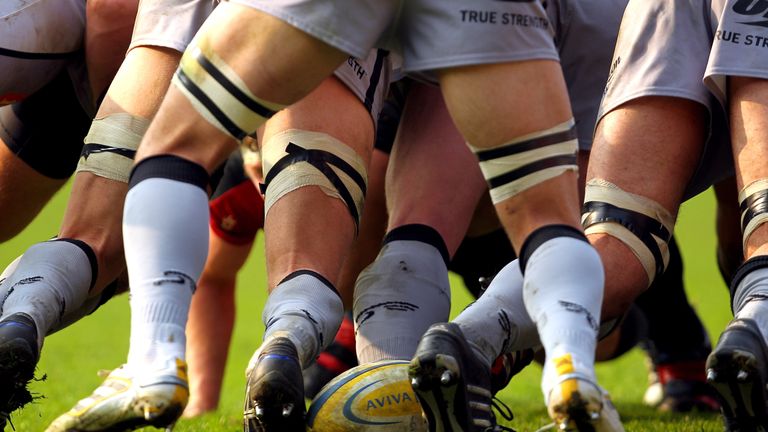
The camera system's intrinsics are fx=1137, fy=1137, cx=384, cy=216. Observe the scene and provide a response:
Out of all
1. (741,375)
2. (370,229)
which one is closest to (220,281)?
(370,229)

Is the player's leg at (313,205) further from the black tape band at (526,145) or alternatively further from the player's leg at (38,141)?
the player's leg at (38,141)

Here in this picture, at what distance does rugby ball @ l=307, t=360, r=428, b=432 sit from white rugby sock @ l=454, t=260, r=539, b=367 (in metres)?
0.21

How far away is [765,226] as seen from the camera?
3166 mm

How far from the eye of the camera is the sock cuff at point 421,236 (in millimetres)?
3543

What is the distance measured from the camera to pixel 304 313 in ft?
9.82

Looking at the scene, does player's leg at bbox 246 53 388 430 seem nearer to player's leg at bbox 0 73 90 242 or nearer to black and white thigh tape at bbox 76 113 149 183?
black and white thigh tape at bbox 76 113 149 183

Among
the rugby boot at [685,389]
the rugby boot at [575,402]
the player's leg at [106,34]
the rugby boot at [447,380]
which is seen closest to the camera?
the rugby boot at [575,402]

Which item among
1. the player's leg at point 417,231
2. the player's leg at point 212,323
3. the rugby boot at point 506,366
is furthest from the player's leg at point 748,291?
the player's leg at point 212,323

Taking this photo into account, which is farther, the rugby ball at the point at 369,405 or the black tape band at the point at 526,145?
the rugby ball at the point at 369,405

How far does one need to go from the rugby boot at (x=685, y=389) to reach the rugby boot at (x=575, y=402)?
2701mm

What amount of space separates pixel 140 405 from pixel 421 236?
4.28 feet

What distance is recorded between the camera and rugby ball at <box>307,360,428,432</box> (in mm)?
2918

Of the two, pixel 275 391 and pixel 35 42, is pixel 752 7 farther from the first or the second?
pixel 35 42

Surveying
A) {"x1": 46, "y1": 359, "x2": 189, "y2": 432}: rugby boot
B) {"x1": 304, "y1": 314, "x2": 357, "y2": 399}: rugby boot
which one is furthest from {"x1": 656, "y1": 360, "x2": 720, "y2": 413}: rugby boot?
{"x1": 46, "y1": 359, "x2": 189, "y2": 432}: rugby boot
